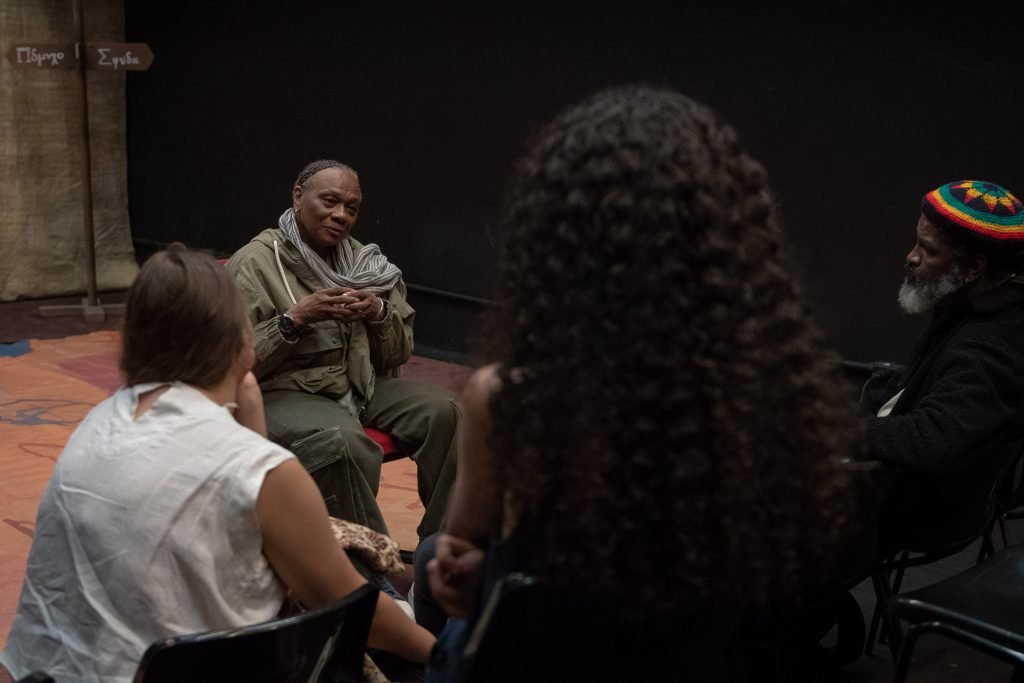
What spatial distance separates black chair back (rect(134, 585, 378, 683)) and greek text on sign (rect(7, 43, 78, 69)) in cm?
665

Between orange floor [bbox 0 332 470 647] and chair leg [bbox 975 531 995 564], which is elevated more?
chair leg [bbox 975 531 995 564]

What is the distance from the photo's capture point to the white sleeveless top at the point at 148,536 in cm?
175

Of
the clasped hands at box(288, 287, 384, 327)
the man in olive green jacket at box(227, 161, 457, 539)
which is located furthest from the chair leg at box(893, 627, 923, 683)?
the clasped hands at box(288, 287, 384, 327)

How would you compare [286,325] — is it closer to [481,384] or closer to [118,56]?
[481,384]

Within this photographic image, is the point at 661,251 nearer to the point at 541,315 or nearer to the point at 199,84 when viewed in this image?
the point at 541,315

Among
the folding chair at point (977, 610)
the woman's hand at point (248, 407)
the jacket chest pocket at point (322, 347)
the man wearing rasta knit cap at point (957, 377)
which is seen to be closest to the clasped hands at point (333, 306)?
the jacket chest pocket at point (322, 347)

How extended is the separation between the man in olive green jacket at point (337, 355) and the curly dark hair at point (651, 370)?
220cm

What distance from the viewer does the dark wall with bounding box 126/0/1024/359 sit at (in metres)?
5.31

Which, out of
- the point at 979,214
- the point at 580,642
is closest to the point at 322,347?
the point at 979,214

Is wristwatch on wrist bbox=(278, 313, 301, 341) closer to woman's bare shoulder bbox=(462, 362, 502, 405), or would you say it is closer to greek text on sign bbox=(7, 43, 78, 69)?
woman's bare shoulder bbox=(462, 362, 502, 405)

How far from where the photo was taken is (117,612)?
1.80 metres

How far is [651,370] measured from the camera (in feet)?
4.43

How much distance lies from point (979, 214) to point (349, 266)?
1964mm

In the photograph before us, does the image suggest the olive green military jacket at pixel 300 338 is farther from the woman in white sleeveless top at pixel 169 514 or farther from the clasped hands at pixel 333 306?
the woman in white sleeveless top at pixel 169 514
